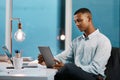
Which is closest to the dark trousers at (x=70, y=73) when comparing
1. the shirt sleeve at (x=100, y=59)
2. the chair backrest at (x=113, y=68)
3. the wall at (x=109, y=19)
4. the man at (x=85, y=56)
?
the man at (x=85, y=56)

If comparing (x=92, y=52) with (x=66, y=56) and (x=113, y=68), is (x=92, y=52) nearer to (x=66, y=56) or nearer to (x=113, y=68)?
(x=113, y=68)

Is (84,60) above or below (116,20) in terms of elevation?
below

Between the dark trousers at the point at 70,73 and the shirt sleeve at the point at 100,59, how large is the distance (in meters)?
0.13

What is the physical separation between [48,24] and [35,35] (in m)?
0.25

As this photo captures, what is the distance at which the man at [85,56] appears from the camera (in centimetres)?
208

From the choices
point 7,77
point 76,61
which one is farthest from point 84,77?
point 7,77

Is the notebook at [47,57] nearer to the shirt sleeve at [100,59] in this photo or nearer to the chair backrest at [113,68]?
the shirt sleeve at [100,59]

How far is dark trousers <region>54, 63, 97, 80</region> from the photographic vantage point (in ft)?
6.67

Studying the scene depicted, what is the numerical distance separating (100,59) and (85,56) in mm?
184

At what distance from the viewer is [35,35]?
4.16m

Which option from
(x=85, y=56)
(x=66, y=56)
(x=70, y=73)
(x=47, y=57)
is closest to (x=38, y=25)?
(x=66, y=56)

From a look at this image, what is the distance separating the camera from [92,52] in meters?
2.44

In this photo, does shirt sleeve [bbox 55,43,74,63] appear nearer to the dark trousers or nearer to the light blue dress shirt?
the light blue dress shirt

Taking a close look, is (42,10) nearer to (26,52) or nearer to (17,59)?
(26,52)
